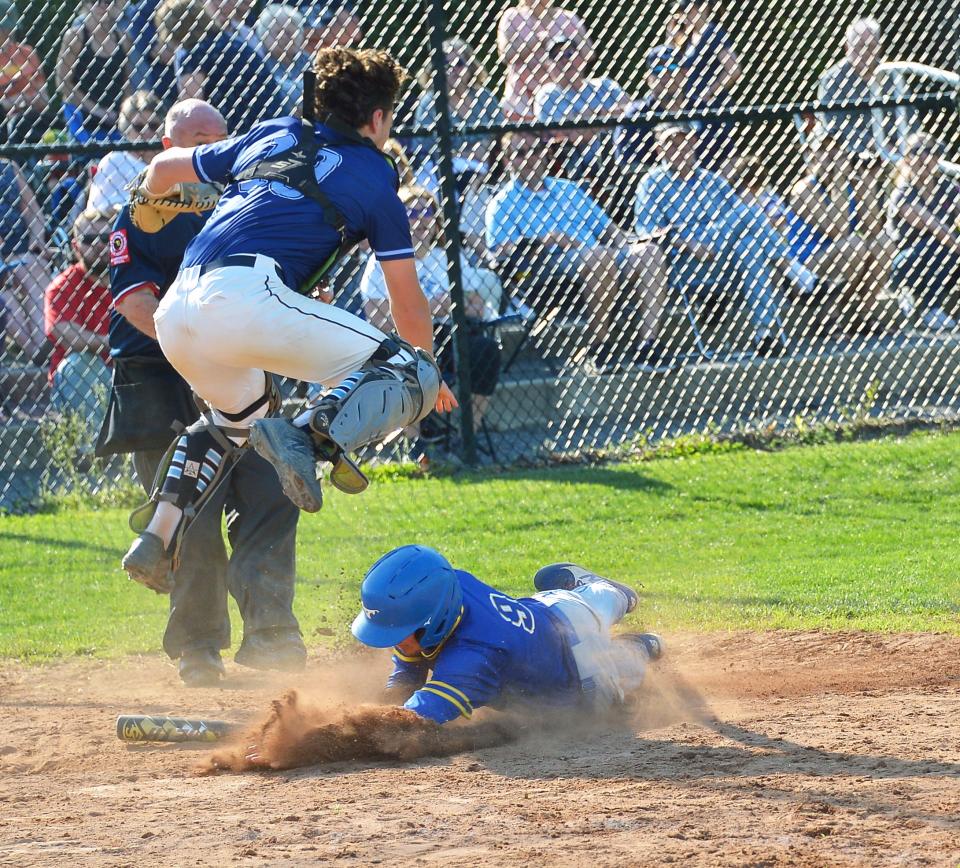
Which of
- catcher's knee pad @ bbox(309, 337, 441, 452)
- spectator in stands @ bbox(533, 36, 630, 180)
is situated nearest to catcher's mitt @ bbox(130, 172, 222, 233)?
catcher's knee pad @ bbox(309, 337, 441, 452)

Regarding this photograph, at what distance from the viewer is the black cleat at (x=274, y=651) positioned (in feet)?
18.9

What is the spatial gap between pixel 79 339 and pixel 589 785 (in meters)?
6.54

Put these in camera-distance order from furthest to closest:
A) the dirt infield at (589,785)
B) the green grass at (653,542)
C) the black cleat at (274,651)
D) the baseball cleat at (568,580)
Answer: the green grass at (653,542), the black cleat at (274,651), the baseball cleat at (568,580), the dirt infield at (589,785)

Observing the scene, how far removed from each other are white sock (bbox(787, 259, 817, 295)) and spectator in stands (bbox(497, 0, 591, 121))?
2.44 m

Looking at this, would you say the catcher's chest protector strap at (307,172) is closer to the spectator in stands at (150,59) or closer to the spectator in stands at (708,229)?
the spectator in stands at (150,59)

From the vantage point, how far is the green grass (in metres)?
6.53

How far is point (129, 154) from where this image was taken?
9266mm

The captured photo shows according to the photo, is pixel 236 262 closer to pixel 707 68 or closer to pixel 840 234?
pixel 707 68

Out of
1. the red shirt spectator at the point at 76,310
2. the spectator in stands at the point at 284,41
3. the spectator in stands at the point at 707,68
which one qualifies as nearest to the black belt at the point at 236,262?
the red shirt spectator at the point at 76,310

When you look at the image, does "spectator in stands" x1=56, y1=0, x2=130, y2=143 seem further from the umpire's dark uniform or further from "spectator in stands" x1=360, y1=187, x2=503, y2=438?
the umpire's dark uniform

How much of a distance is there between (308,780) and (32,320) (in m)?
6.73

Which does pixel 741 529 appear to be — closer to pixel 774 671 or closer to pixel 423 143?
pixel 774 671

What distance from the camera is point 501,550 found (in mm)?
7777

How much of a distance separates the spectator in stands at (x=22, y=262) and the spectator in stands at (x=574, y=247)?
10.9 ft
